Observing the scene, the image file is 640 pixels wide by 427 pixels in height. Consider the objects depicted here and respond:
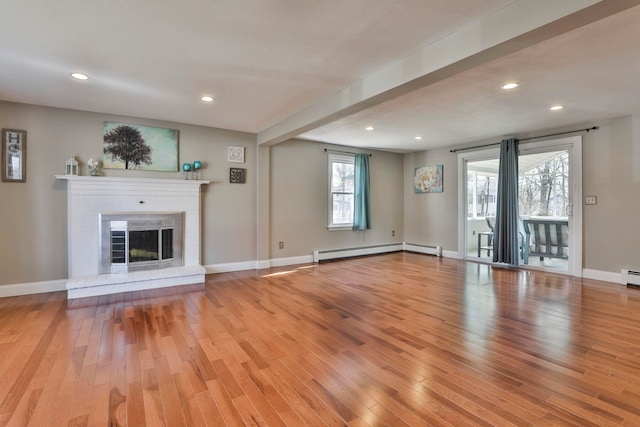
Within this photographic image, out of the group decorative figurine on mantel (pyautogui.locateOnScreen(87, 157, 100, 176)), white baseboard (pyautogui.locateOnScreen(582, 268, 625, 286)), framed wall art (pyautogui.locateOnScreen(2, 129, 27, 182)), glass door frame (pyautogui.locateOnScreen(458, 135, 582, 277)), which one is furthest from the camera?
glass door frame (pyautogui.locateOnScreen(458, 135, 582, 277))

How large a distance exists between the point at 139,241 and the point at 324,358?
11.2ft

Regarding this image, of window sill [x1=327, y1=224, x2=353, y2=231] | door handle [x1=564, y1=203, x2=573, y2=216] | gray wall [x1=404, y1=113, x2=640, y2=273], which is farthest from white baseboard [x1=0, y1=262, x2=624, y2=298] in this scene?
door handle [x1=564, y1=203, x2=573, y2=216]

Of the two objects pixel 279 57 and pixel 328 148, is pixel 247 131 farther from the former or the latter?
pixel 279 57

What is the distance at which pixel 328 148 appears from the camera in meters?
6.38

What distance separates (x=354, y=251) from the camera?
22.2 feet

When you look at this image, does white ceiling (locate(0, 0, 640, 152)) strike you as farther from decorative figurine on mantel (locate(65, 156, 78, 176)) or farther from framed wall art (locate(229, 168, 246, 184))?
framed wall art (locate(229, 168, 246, 184))

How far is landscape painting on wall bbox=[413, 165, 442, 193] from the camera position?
680 cm

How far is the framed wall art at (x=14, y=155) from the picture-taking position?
12.4 ft

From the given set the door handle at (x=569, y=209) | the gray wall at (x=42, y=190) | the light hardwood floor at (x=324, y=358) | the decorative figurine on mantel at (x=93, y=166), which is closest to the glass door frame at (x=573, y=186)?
the door handle at (x=569, y=209)

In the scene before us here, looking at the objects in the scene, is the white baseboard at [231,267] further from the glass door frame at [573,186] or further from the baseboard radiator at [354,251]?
the glass door frame at [573,186]

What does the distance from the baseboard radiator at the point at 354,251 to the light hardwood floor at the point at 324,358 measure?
221 cm

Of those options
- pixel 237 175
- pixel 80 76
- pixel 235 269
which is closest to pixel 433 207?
pixel 237 175

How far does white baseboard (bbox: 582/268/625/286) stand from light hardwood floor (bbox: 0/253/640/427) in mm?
394

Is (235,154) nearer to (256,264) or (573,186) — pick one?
(256,264)
